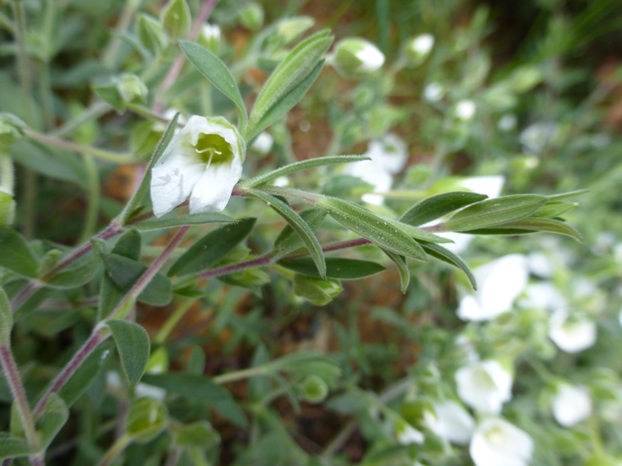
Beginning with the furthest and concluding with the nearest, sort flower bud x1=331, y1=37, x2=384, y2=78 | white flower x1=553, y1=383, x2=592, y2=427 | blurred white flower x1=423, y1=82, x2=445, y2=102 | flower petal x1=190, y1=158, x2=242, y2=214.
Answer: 1. blurred white flower x1=423, y1=82, x2=445, y2=102
2. white flower x1=553, y1=383, x2=592, y2=427
3. flower bud x1=331, y1=37, x2=384, y2=78
4. flower petal x1=190, y1=158, x2=242, y2=214

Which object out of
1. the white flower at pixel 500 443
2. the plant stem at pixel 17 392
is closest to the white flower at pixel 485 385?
the white flower at pixel 500 443

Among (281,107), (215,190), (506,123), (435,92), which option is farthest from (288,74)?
(506,123)

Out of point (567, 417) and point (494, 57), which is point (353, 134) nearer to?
point (567, 417)

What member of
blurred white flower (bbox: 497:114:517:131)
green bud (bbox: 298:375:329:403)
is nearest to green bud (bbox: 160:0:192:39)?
green bud (bbox: 298:375:329:403)

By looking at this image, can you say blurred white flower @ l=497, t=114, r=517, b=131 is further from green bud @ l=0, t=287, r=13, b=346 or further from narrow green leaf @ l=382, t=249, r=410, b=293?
green bud @ l=0, t=287, r=13, b=346

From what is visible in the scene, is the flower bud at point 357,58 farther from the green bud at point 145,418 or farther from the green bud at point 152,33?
the green bud at point 145,418

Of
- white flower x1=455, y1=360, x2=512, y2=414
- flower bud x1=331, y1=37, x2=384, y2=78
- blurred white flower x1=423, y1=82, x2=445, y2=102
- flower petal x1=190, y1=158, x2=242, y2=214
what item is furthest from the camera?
blurred white flower x1=423, y1=82, x2=445, y2=102

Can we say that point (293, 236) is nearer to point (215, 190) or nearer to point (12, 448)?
point (215, 190)

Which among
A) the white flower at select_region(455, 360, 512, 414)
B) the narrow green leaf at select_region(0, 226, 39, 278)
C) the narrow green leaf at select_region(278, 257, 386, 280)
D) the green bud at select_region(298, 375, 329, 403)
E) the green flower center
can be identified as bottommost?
the green bud at select_region(298, 375, 329, 403)
